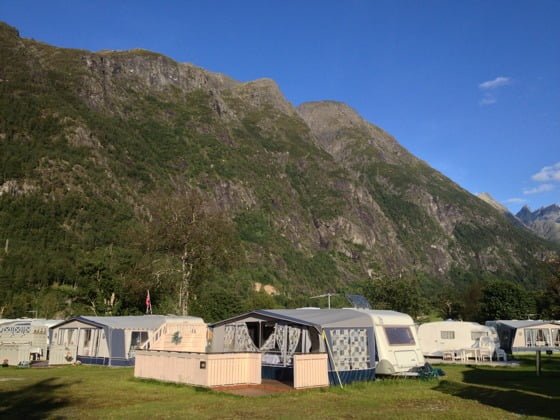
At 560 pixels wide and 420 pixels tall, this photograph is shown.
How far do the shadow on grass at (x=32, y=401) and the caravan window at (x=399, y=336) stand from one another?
13.8m

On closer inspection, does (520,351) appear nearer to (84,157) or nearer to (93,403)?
(93,403)

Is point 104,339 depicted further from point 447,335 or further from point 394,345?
point 447,335

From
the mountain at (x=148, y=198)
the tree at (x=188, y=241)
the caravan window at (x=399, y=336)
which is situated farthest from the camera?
the mountain at (x=148, y=198)

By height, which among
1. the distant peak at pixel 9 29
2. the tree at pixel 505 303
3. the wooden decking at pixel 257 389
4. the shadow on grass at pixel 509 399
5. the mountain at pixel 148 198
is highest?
the distant peak at pixel 9 29

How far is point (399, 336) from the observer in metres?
24.9

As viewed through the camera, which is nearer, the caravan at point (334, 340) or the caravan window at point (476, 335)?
the caravan at point (334, 340)

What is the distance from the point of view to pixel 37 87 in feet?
388

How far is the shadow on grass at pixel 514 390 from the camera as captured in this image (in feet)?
52.0

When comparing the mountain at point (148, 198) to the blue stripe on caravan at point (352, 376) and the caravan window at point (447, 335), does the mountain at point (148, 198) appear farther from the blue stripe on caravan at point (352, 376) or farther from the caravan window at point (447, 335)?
the blue stripe on caravan at point (352, 376)

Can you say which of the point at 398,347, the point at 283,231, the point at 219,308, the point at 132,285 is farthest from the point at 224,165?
the point at 398,347

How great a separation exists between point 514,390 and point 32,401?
1672cm

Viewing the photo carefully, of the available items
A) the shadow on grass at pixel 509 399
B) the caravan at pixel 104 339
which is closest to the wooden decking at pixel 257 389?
the shadow on grass at pixel 509 399

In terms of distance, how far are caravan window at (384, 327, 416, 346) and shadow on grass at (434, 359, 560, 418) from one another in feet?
9.09

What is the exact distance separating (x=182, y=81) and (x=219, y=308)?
12515 cm
